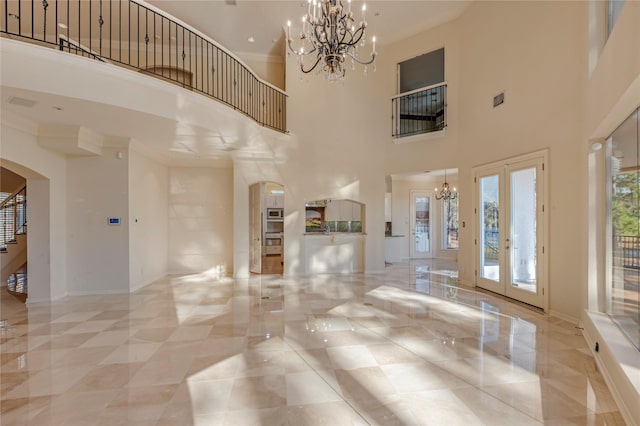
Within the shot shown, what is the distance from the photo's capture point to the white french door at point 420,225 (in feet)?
34.1

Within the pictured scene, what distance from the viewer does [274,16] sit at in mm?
6617

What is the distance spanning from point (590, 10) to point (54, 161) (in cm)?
846

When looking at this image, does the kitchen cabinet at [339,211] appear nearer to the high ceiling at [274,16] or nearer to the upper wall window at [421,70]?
the upper wall window at [421,70]

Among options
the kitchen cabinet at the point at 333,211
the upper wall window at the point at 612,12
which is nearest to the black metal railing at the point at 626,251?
the upper wall window at the point at 612,12

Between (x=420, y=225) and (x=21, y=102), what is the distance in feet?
33.3

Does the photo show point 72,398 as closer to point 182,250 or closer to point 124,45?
point 182,250

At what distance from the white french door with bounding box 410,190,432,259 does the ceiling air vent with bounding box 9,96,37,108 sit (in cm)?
961

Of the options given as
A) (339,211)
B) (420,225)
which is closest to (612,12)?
(339,211)

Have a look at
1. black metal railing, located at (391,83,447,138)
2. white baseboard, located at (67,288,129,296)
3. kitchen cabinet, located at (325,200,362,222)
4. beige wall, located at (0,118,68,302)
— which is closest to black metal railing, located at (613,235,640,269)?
black metal railing, located at (391,83,447,138)

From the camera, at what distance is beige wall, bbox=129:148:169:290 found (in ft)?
19.6

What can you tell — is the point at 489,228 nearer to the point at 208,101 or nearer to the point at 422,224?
the point at 422,224

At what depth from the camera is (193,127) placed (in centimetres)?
482

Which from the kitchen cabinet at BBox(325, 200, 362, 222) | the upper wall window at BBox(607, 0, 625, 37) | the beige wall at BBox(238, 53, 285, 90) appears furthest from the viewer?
the kitchen cabinet at BBox(325, 200, 362, 222)

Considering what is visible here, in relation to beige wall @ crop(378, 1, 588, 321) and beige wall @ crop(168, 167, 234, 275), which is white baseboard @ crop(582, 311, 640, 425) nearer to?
beige wall @ crop(378, 1, 588, 321)
